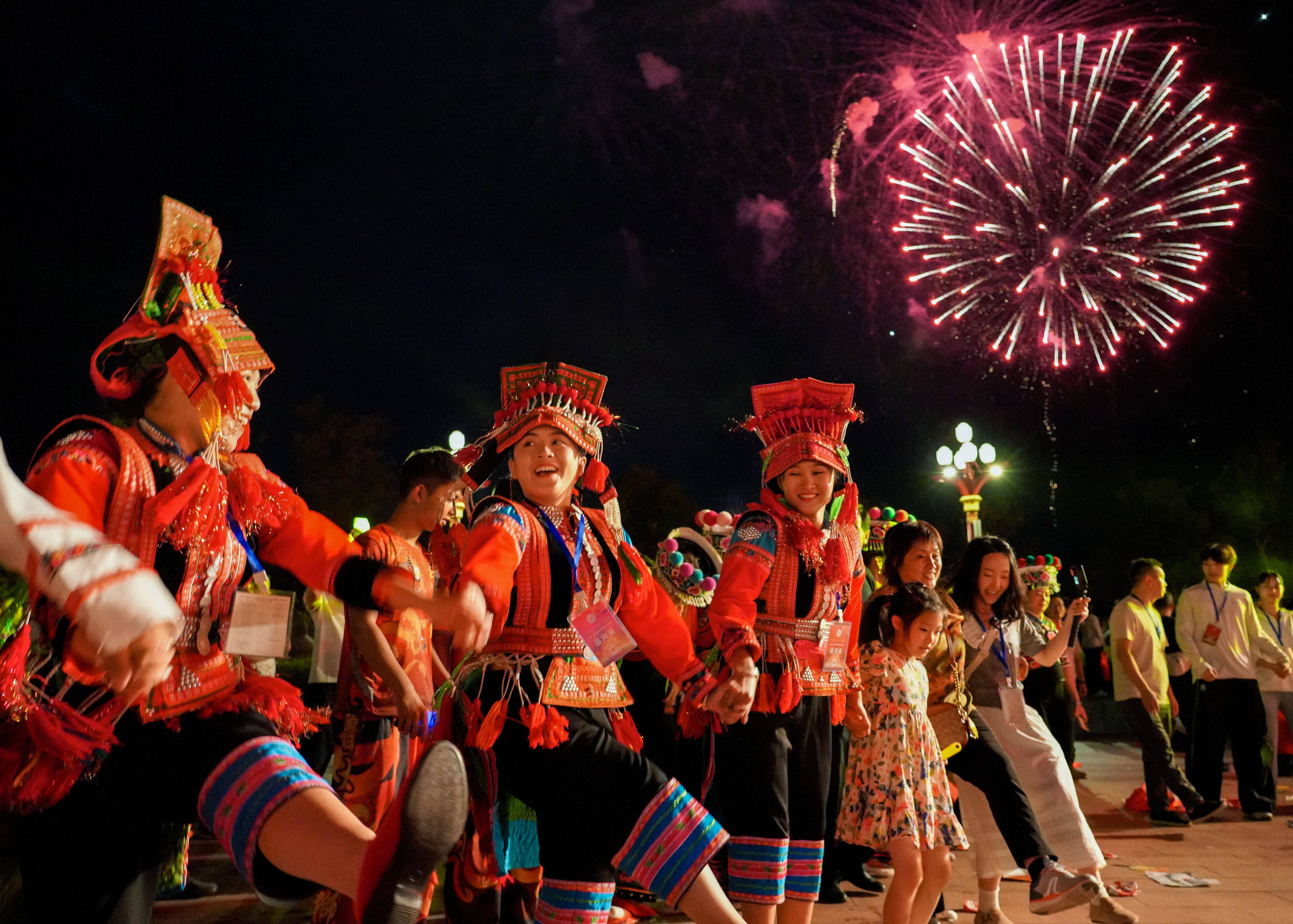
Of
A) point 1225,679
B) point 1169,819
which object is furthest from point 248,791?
point 1225,679

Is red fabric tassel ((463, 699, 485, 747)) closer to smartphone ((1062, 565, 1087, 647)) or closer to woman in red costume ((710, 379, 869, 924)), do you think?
woman in red costume ((710, 379, 869, 924))

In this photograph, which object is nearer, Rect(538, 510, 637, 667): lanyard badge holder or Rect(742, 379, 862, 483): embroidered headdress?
Rect(538, 510, 637, 667): lanyard badge holder

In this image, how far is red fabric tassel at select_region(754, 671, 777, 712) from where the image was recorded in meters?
3.54

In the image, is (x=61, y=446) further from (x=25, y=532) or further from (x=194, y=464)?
(x=25, y=532)

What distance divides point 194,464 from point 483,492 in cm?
289

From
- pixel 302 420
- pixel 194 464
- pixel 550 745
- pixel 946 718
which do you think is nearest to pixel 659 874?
pixel 550 745

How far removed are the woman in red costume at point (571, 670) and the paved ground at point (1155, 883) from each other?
7.67 ft

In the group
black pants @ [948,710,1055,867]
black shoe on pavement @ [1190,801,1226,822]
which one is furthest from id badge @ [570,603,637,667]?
black shoe on pavement @ [1190,801,1226,822]

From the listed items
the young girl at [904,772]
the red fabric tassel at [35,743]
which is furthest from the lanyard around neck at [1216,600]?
the red fabric tassel at [35,743]

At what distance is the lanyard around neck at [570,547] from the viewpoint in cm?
308

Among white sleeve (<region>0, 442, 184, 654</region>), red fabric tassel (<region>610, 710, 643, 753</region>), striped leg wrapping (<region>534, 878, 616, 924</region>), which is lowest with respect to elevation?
striped leg wrapping (<region>534, 878, 616, 924</region>)

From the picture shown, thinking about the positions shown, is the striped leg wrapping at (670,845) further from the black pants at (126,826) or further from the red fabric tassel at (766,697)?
the red fabric tassel at (766,697)

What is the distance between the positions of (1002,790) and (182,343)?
11.9ft

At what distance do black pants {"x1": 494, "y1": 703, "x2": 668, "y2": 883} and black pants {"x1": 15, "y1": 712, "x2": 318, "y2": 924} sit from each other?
2.70ft
